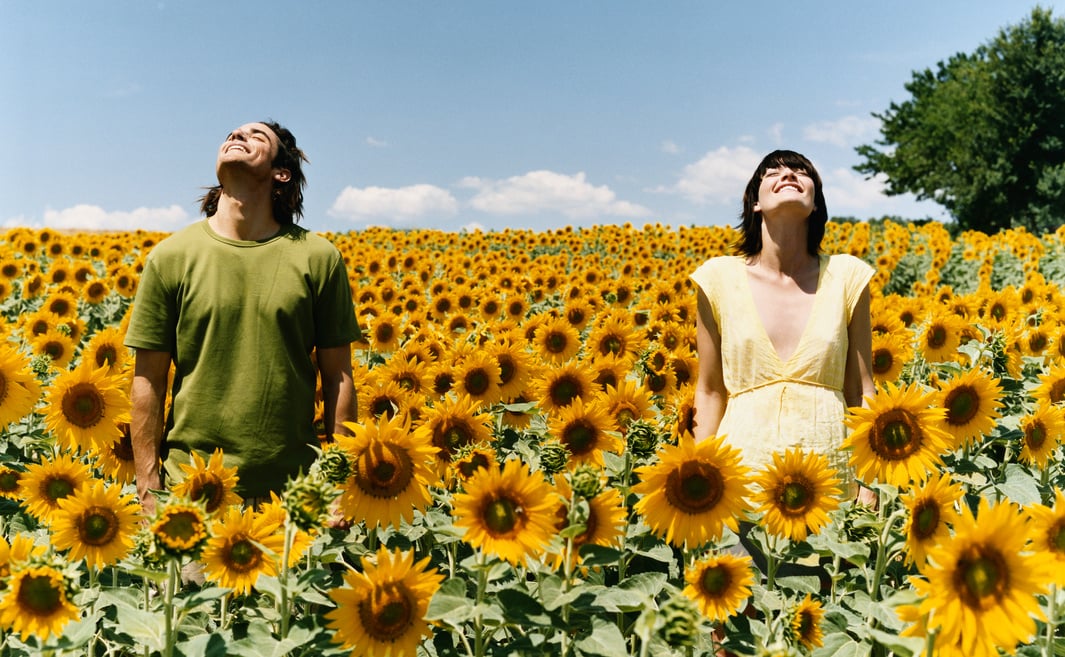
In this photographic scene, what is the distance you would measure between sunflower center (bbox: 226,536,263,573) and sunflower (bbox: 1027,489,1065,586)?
1892 mm

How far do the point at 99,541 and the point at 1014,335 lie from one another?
477cm

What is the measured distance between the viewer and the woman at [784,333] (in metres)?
3.17

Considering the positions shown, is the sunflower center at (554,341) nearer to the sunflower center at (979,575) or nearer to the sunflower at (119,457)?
the sunflower at (119,457)

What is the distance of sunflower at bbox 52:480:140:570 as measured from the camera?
2.44 metres

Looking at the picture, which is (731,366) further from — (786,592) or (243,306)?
(243,306)

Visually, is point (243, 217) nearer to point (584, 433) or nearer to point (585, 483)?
point (584, 433)

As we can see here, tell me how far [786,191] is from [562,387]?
1.21 meters

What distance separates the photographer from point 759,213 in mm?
3531

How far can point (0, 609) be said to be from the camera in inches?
74.8

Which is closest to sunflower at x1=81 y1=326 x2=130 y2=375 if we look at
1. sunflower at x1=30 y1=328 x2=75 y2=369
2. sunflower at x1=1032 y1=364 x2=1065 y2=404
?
sunflower at x1=30 y1=328 x2=75 y2=369

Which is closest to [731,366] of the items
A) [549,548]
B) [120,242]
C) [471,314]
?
[549,548]

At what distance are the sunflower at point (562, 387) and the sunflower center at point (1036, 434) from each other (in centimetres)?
182

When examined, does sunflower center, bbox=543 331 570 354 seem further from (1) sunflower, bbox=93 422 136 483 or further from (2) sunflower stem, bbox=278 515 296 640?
(2) sunflower stem, bbox=278 515 296 640

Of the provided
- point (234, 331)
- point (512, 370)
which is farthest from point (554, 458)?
point (512, 370)
